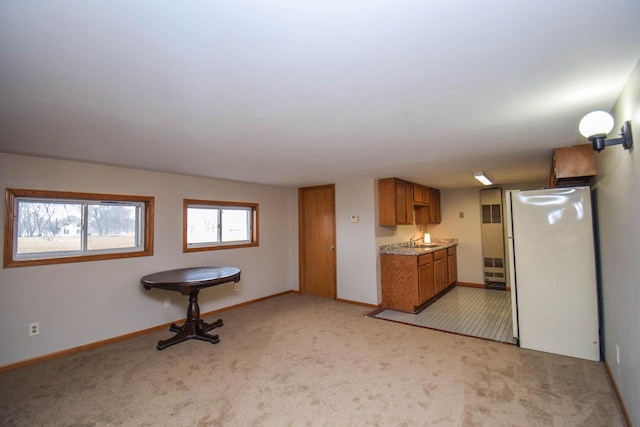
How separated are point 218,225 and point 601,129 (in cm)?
450

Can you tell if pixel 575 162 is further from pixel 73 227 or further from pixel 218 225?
pixel 73 227

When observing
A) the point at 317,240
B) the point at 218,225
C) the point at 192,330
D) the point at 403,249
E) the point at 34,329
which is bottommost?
the point at 192,330

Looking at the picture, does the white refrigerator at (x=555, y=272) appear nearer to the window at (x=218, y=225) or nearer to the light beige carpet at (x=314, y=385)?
the light beige carpet at (x=314, y=385)

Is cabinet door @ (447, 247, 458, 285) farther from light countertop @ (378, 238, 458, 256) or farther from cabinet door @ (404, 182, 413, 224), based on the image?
cabinet door @ (404, 182, 413, 224)

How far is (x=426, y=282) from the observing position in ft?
15.5

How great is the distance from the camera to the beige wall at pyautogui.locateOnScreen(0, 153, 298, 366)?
2.93 metres

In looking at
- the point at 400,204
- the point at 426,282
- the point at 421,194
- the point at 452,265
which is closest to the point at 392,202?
the point at 400,204

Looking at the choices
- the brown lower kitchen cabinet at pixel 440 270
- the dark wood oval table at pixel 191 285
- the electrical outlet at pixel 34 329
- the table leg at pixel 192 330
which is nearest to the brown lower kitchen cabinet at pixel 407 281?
the brown lower kitchen cabinet at pixel 440 270

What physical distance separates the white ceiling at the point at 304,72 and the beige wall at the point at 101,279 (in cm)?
62

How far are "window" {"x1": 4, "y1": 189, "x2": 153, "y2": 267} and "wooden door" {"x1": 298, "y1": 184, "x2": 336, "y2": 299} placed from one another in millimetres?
2663

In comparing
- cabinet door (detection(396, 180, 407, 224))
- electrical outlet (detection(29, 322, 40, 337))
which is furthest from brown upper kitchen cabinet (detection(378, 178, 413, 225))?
electrical outlet (detection(29, 322, 40, 337))

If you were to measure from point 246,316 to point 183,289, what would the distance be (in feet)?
4.51

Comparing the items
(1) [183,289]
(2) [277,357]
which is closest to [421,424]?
(2) [277,357]

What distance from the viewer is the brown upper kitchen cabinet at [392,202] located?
4.77 meters
